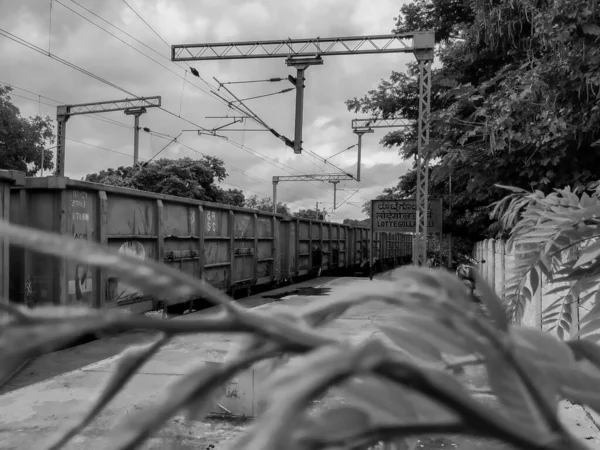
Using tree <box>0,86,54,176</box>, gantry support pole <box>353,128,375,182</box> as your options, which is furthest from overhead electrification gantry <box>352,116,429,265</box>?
tree <box>0,86,54,176</box>

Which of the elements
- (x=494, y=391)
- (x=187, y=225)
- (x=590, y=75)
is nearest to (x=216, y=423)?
(x=494, y=391)

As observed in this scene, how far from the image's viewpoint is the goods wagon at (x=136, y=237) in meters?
5.63

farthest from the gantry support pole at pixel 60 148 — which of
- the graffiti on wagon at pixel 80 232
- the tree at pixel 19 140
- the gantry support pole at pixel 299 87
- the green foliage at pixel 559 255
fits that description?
the green foliage at pixel 559 255

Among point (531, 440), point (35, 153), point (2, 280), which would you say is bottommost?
point (2, 280)

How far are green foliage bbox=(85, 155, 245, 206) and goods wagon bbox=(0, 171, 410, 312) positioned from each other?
13.5m

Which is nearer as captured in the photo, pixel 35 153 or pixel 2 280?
pixel 2 280

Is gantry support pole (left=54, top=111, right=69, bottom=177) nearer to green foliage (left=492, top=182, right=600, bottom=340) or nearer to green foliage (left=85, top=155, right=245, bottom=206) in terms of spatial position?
green foliage (left=85, top=155, right=245, bottom=206)

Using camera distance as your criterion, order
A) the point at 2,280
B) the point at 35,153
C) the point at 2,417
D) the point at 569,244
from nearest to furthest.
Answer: the point at 569,244 < the point at 2,417 < the point at 2,280 < the point at 35,153

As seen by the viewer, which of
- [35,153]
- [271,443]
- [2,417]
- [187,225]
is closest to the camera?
[271,443]

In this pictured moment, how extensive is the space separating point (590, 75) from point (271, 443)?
4.57 metres

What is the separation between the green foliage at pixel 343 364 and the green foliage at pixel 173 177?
26.5 meters

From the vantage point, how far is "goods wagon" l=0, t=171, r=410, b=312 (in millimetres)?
5633

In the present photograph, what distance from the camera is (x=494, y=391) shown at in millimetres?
283

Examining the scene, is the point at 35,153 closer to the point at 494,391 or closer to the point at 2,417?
the point at 2,417
